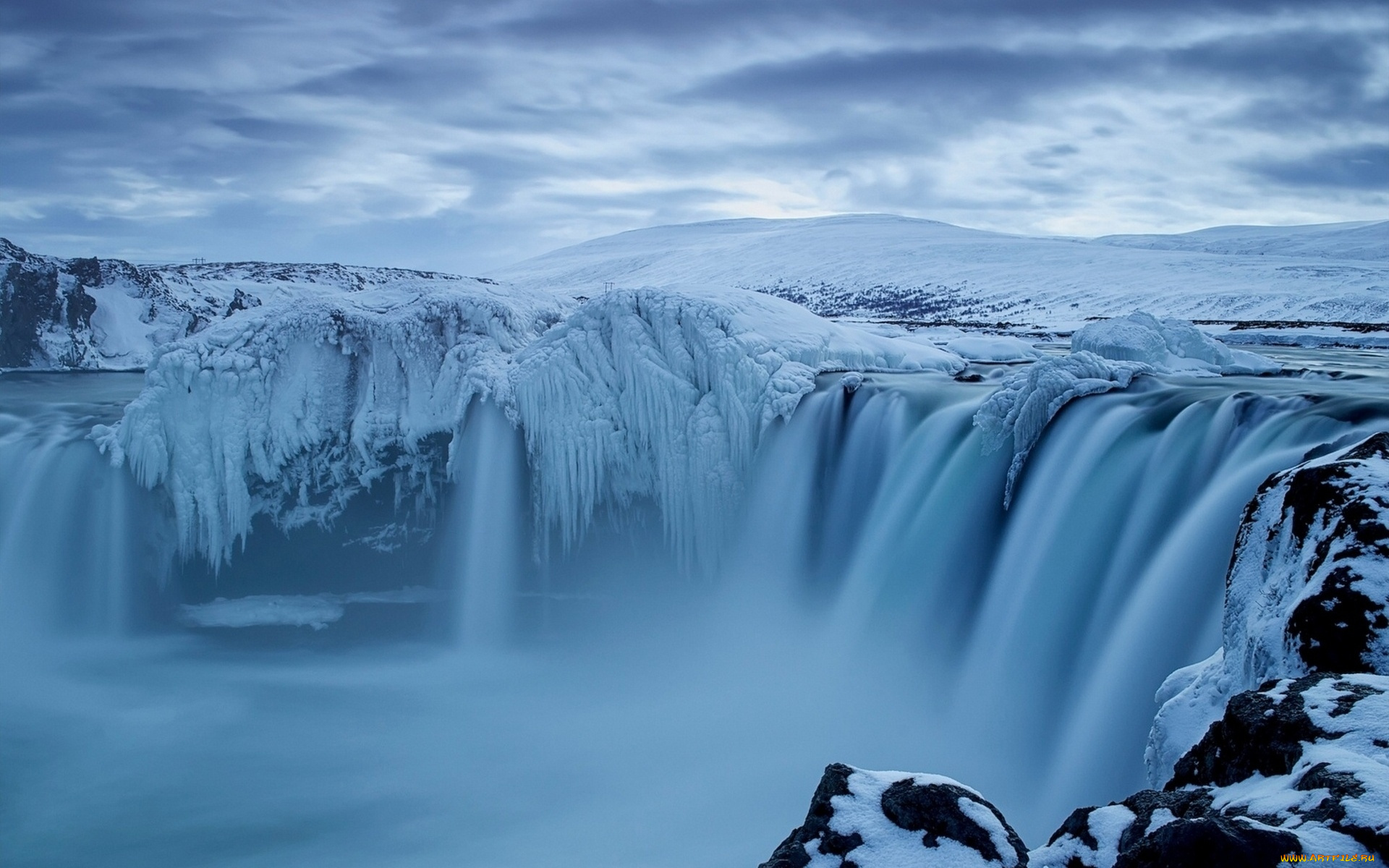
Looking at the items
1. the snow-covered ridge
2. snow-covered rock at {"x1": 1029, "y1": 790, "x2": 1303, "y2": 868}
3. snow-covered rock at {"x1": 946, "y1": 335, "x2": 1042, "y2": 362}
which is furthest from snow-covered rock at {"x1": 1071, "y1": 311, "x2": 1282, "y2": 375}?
the snow-covered ridge

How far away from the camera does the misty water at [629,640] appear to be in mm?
7230

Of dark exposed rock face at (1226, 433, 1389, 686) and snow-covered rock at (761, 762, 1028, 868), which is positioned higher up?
dark exposed rock face at (1226, 433, 1389, 686)

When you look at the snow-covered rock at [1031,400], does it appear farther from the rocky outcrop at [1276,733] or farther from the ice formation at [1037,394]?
the rocky outcrop at [1276,733]

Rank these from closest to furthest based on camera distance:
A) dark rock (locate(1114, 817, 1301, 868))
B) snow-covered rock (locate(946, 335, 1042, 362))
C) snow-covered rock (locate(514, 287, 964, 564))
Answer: dark rock (locate(1114, 817, 1301, 868)) < snow-covered rock (locate(514, 287, 964, 564)) < snow-covered rock (locate(946, 335, 1042, 362))

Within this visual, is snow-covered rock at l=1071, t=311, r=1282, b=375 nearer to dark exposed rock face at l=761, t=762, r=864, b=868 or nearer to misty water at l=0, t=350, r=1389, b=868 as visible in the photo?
misty water at l=0, t=350, r=1389, b=868

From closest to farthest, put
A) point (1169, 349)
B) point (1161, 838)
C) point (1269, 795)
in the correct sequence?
point (1161, 838) < point (1269, 795) < point (1169, 349)

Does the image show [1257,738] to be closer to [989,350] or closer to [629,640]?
[629,640]

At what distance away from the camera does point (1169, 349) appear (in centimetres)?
1191

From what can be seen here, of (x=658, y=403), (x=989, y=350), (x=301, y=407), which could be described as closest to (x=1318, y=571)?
(x=658, y=403)

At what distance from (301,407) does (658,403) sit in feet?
14.7

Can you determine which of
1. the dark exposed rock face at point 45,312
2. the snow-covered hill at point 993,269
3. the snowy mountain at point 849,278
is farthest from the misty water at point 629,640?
the snow-covered hill at point 993,269

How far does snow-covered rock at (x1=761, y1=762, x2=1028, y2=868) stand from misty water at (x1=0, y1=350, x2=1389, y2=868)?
4.10m

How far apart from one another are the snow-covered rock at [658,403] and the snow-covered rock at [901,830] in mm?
7919

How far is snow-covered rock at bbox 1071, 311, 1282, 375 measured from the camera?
1136 centimetres
